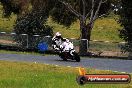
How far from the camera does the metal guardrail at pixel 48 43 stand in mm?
32156

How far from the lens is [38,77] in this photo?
15.8 metres

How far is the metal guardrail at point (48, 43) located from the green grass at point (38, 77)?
12825mm

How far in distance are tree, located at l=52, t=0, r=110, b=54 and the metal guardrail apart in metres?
0.83

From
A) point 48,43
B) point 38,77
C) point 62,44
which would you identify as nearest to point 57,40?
point 62,44

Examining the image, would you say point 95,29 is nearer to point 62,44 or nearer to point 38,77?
point 62,44

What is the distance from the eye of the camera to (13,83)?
46.1 feet

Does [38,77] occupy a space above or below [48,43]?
above

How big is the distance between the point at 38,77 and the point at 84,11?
76.0 feet

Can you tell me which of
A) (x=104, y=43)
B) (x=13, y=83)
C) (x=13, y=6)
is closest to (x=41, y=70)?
(x=13, y=83)

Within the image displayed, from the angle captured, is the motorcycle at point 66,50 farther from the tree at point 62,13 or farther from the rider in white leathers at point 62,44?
the tree at point 62,13

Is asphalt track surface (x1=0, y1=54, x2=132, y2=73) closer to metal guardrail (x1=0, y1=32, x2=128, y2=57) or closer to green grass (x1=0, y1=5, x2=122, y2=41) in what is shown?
metal guardrail (x1=0, y1=32, x2=128, y2=57)

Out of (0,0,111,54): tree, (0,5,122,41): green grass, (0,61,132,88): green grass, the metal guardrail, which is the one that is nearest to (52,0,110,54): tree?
(0,0,111,54): tree

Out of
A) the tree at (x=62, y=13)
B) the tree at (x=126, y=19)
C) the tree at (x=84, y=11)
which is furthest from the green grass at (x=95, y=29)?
the tree at (x=126, y=19)

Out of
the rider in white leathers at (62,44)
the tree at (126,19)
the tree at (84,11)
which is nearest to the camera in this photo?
the rider in white leathers at (62,44)
